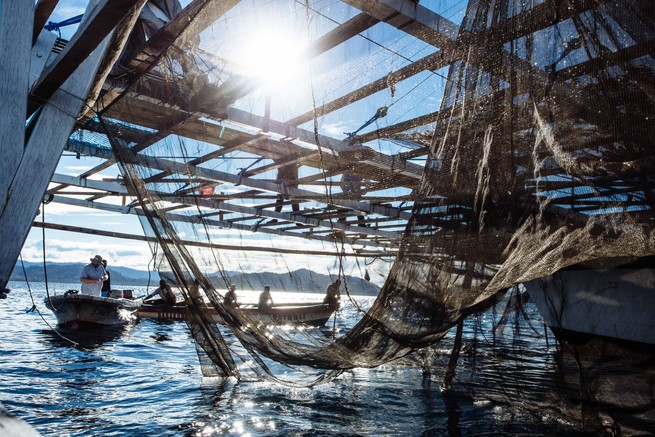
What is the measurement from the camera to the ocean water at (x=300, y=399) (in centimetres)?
431

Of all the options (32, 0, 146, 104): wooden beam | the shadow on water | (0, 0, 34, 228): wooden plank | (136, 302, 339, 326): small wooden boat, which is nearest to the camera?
(32, 0, 146, 104): wooden beam

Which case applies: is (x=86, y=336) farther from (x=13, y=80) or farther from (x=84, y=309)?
(x=13, y=80)

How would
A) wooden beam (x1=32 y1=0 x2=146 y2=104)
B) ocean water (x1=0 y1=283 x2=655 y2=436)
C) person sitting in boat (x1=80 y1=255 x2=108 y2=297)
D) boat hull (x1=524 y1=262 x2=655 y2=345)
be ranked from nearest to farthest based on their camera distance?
1. wooden beam (x1=32 y1=0 x2=146 y2=104)
2. ocean water (x1=0 y1=283 x2=655 y2=436)
3. boat hull (x1=524 y1=262 x2=655 y2=345)
4. person sitting in boat (x1=80 y1=255 x2=108 y2=297)

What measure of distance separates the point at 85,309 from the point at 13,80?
10.2m

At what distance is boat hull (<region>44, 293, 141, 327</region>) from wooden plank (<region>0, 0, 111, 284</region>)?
9.01 metres

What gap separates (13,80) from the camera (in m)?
2.94

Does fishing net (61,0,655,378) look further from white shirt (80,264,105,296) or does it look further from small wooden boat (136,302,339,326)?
small wooden boat (136,302,339,326)

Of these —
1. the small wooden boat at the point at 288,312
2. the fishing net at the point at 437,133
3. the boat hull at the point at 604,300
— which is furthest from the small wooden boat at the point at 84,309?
the boat hull at the point at 604,300

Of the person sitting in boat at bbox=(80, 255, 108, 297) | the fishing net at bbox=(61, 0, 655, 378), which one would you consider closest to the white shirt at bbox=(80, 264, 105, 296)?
the person sitting in boat at bbox=(80, 255, 108, 297)

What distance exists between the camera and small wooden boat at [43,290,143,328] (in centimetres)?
1097

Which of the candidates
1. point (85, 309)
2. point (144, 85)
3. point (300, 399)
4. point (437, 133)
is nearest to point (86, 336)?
point (85, 309)

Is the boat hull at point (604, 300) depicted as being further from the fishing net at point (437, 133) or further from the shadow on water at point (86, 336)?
the shadow on water at point (86, 336)

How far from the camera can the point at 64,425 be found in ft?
13.4

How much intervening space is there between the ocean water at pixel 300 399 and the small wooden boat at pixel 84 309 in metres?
3.17
